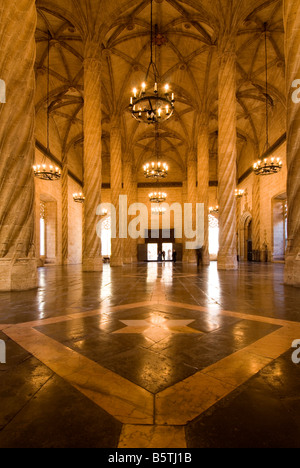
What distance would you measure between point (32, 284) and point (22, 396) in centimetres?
474

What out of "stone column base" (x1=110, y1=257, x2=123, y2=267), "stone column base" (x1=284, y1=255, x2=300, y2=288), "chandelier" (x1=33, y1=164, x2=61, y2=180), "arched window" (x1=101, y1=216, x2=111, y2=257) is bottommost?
"stone column base" (x1=110, y1=257, x2=123, y2=267)

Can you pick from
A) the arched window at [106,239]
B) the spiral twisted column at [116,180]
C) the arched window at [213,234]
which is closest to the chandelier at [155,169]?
the spiral twisted column at [116,180]

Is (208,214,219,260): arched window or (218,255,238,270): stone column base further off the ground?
(208,214,219,260): arched window

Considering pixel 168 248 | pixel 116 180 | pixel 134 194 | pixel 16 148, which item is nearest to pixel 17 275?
pixel 16 148

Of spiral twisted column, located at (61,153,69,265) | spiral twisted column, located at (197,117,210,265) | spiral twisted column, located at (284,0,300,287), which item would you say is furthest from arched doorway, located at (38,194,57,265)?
spiral twisted column, located at (284,0,300,287)

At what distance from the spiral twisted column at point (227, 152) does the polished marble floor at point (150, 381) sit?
9.19 metres

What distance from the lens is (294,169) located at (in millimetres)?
5992

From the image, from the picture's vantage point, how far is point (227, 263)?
1175 cm

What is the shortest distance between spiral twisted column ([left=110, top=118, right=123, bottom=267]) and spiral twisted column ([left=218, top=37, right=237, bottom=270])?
280 inches

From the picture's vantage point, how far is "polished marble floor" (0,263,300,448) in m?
1.08

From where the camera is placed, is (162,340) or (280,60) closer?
(162,340)

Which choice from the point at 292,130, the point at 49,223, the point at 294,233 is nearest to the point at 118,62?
the point at 49,223

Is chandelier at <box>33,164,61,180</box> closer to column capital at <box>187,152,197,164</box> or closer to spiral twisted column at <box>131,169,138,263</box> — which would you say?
spiral twisted column at <box>131,169,138,263</box>

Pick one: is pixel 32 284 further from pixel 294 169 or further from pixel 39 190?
pixel 39 190
